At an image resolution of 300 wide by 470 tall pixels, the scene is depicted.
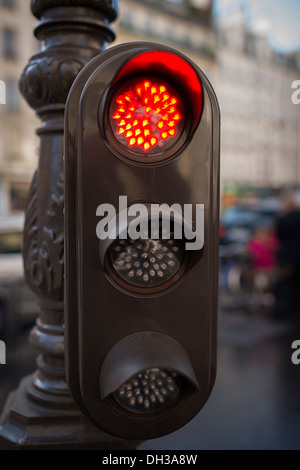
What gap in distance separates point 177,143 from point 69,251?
0.37m

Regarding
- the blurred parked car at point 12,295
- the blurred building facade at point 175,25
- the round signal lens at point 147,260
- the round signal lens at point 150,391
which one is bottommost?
the blurred parked car at point 12,295

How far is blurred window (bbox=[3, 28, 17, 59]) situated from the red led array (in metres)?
28.9

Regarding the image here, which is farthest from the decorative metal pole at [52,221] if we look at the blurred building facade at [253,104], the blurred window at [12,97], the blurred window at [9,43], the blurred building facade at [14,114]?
the blurred building facade at [253,104]

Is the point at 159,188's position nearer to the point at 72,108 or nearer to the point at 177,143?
the point at 177,143

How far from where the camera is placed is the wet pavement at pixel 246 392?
8.30 feet

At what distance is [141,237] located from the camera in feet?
3.56

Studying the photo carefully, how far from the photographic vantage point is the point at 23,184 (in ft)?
90.5

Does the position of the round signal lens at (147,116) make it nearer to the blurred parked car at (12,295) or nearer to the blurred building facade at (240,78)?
the blurred parked car at (12,295)

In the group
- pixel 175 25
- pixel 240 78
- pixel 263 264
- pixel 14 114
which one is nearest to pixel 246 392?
pixel 263 264

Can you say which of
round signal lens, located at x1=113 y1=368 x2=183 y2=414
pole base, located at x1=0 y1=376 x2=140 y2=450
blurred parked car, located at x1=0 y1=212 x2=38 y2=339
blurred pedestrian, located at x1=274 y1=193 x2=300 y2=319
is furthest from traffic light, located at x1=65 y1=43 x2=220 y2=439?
blurred pedestrian, located at x1=274 y1=193 x2=300 y2=319

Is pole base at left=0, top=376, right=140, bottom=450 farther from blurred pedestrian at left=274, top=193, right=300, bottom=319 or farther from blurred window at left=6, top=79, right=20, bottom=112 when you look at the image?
blurred window at left=6, top=79, right=20, bottom=112

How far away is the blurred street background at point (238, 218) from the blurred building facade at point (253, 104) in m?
0.10

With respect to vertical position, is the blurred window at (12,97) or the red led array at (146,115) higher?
the blurred window at (12,97)

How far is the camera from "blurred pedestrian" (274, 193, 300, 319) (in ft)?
21.9
